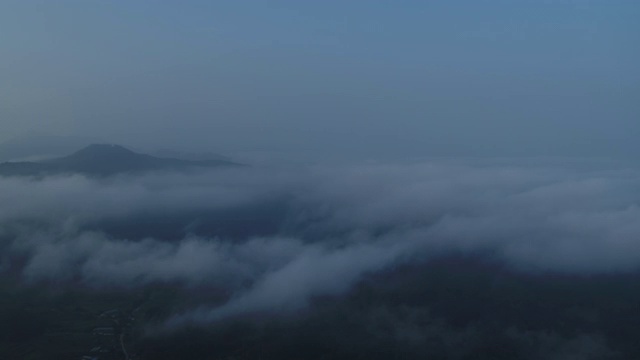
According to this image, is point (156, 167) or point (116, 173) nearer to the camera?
point (116, 173)

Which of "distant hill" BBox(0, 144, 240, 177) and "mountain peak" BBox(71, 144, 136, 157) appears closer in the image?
"distant hill" BBox(0, 144, 240, 177)

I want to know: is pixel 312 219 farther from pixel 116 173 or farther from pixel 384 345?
pixel 384 345

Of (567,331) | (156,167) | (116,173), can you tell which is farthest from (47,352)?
(156,167)

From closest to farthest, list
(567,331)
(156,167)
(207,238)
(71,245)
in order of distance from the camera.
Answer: (567,331) → (71,245) → (207,238) → (156,167)

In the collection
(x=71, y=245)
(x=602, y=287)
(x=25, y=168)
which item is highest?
(x=25, y=168)

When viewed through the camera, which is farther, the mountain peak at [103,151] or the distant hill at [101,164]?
the mountain peak at [103,151]

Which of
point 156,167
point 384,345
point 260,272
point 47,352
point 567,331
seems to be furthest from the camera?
point 156,167

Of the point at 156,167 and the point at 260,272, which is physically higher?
the point at 156,167
